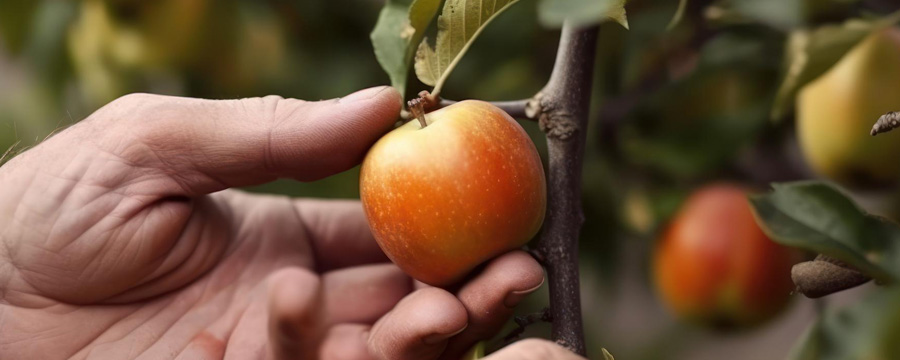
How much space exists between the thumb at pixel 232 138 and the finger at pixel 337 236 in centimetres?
17

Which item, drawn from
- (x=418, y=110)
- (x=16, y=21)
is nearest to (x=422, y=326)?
(x=418, y=110)

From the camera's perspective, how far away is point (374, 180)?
478mm

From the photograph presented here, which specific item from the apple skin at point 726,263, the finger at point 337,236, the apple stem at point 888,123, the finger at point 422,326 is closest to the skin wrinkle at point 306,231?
the finger at point 337,236

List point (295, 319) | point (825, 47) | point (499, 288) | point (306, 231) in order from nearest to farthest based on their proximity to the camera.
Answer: point (295, 319), point (499, 288), point (825, 47), point (306, 231)

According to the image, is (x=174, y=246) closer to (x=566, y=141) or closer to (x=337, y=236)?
(x=337, y=236)

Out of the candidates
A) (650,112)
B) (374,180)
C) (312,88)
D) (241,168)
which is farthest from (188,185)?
(650,112)

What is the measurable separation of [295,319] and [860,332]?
0.27 metres

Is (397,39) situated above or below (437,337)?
above

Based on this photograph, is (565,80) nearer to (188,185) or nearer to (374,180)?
(374,180)

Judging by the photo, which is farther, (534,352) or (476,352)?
(476,352)

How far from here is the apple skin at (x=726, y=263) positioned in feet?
2.58

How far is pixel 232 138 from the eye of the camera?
1.80 feet

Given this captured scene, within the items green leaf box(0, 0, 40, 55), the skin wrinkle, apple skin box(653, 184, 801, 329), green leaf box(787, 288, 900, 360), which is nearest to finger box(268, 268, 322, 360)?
green leaf box(787, 288, 900, 360)

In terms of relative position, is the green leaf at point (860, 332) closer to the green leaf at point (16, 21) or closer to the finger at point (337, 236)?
the finger at point (337, 236)
